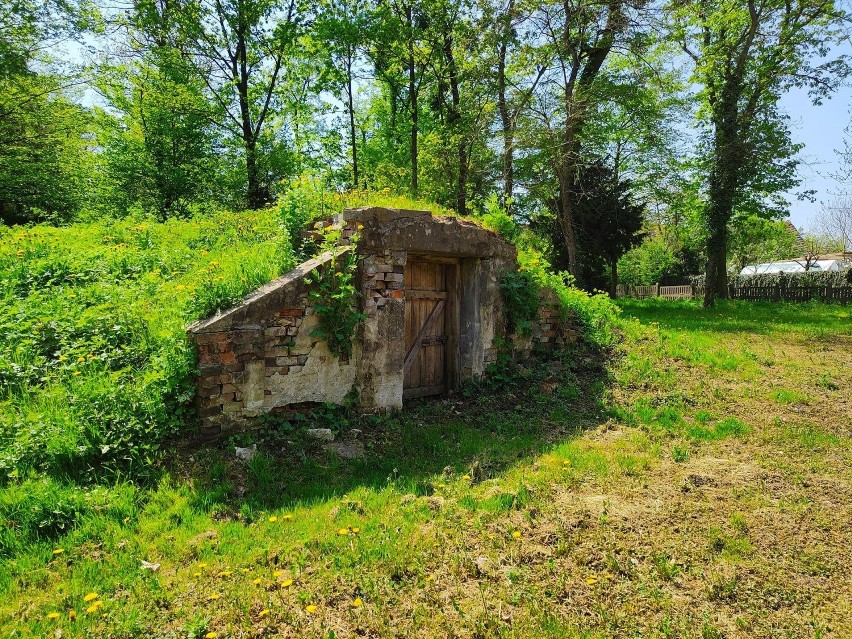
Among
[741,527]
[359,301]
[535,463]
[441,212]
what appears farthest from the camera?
[441,212]

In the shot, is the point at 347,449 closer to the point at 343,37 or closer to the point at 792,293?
the point at 343,37

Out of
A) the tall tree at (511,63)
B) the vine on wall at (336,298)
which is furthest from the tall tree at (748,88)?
the vine on wall at (336,298)

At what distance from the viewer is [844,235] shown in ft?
124

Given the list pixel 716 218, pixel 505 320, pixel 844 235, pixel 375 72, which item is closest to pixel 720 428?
pixel 505 320

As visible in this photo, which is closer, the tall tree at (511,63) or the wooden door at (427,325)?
the wooden door at (427,325)

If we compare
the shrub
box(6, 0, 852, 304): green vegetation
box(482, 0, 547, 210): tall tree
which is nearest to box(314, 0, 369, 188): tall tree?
box(6, 0, 852, 304): green vegetation

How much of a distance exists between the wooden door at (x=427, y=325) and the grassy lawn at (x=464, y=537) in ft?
3.23

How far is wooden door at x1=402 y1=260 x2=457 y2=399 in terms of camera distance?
22.4 ft

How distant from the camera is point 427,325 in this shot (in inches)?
276

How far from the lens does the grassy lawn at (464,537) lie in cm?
285

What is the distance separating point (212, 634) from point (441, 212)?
5850 millimetres

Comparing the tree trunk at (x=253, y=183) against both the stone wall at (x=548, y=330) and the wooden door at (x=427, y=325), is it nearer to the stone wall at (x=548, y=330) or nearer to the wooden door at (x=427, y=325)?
the wooden door at (x=427, y=325)

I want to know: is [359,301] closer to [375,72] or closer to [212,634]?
[212,634]

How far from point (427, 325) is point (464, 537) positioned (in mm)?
3691
